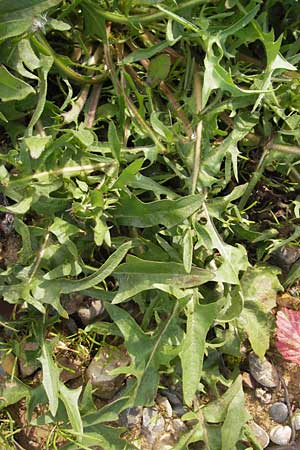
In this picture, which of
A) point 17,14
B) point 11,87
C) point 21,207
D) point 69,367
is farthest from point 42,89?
point 69,367

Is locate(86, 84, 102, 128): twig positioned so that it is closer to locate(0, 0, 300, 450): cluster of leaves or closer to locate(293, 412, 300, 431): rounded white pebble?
locate(0, 0, 300, 450): cluster of leaves

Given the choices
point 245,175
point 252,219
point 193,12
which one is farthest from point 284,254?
point 193,12

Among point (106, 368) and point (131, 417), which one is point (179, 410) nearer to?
point (131, 417)

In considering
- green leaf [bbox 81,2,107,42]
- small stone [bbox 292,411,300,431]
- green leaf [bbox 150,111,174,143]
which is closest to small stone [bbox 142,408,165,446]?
small stone [bbox 292,411,300,431]

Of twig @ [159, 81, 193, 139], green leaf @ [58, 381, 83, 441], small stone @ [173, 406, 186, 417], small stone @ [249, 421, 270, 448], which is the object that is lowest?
small stone @ [249, 421, 270, 448]

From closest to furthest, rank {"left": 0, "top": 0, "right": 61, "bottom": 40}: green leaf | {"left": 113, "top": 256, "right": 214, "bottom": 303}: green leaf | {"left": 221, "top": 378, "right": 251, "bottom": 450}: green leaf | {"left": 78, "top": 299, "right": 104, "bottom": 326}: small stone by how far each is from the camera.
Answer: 1. {"left": 0, "top": 0, "right": 61, "bottom": 40}: green leaf
2. {"left": 113, "top": 256, "right": 214, "bottom": 303}: green leaf
3. {"left": 221, "top": 378, "right": 251, "bottom": 450}: green leaf
4. {"left": 78, "top": 299, "right": 104, "bottom": 326}: small stone

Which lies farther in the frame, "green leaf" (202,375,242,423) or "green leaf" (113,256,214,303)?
"green leaf" (202,375,242,423)
